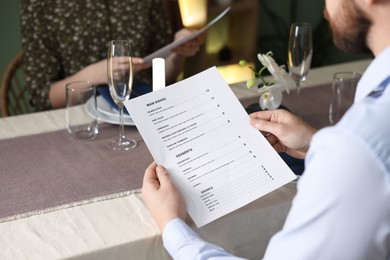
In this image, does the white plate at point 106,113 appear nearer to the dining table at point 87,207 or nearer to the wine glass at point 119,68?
the dining table at point 87,207

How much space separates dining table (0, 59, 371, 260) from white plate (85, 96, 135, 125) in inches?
0.9

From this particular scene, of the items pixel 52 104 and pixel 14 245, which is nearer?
pixel 14 245

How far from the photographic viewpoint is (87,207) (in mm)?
1174

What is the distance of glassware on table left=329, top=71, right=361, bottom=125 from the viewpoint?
1613 mm

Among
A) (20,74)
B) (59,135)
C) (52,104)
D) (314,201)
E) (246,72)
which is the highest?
(314,201)

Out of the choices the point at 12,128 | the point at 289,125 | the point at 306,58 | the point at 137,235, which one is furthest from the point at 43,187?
the point at 306,58

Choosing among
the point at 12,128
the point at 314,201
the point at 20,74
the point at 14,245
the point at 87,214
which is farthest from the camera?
the point at 20,74

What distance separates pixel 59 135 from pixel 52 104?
22.1 inches

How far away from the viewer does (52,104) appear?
205 cm

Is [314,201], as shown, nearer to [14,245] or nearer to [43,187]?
[14,245]

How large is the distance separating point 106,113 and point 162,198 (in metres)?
0.54

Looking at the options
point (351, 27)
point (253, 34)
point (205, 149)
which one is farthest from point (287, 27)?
point (351, 27)

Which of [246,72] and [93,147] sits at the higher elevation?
[93,147]

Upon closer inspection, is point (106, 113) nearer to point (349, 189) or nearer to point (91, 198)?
point (91, 198)
